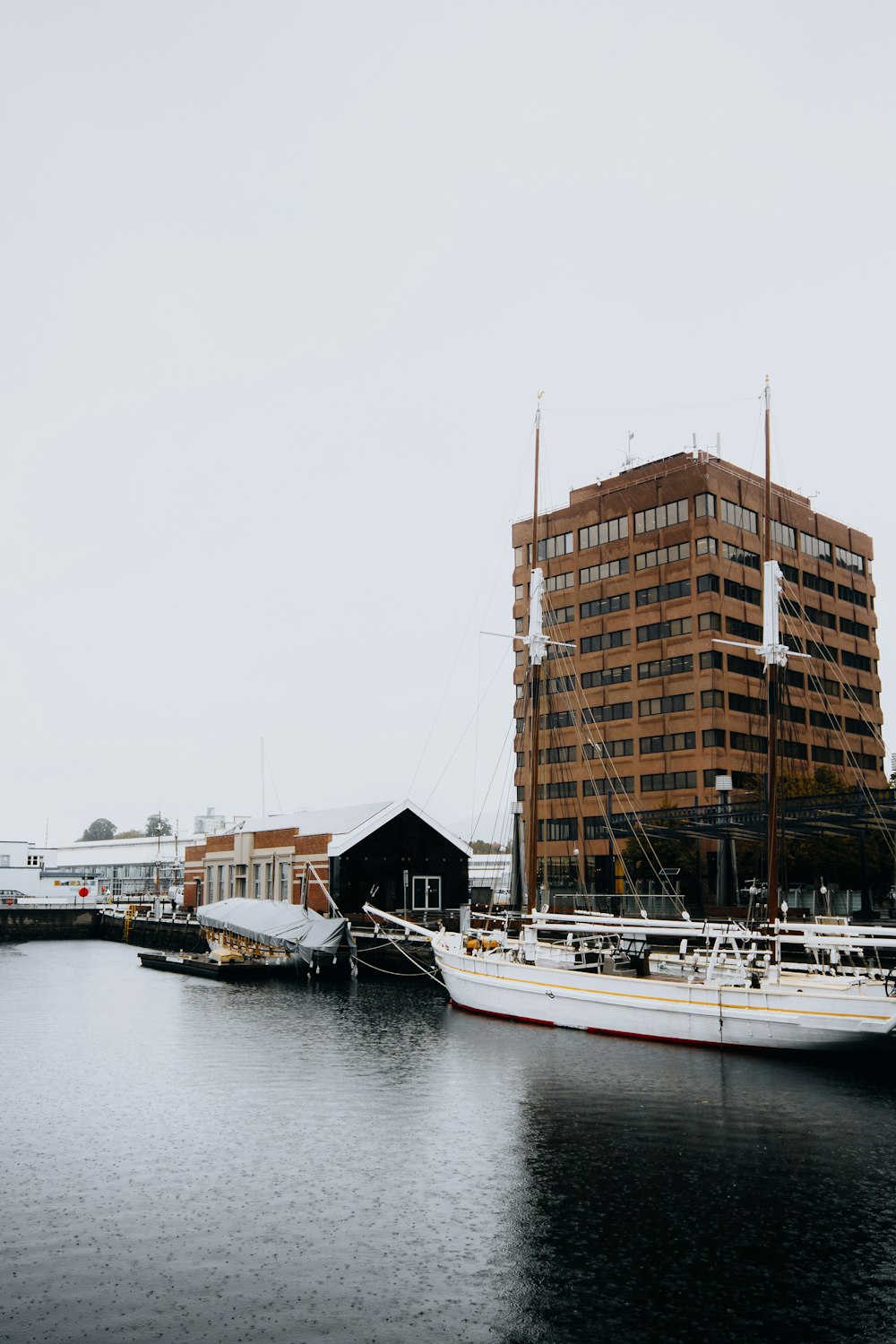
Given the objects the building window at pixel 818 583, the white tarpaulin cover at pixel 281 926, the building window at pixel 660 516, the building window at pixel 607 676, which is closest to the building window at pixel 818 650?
the building window at pixel 818 583

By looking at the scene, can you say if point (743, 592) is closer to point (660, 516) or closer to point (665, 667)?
point (665, 667)

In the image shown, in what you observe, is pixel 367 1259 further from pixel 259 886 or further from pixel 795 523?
pixel 795 523

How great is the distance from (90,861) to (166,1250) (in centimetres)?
17616

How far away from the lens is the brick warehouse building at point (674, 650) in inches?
4067

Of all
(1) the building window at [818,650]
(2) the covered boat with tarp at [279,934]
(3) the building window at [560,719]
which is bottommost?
(2) the covered boat with tarp at [279,934]

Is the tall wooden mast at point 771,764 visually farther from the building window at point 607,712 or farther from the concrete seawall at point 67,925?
the concrete seawall at point 67,925

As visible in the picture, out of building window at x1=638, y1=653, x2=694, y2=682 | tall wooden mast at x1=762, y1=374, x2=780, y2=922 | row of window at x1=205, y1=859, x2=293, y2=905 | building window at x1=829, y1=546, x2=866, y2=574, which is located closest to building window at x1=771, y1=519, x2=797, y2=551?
building window at x1=829, y1=546, x2=866, y2=574

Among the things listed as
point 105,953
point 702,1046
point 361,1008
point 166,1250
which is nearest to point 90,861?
point 105,953

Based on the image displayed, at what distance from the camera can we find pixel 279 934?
228ft

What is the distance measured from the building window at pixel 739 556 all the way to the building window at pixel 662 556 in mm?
3695

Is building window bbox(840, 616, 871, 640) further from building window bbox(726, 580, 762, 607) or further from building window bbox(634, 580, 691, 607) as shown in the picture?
building window bbox(634, 580, 691, 607)

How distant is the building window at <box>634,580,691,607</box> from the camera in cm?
10575

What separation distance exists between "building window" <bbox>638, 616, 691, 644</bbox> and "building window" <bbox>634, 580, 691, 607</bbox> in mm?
2252

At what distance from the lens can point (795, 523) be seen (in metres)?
118
